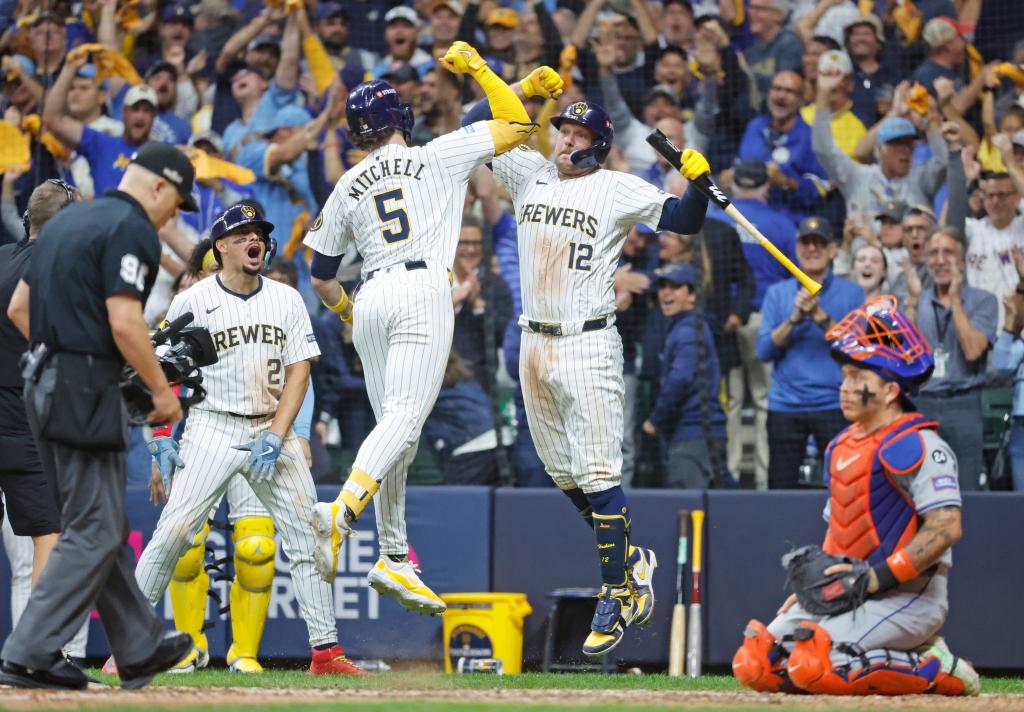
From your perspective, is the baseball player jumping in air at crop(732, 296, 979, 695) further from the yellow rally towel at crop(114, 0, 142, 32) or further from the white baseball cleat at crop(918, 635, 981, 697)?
the yellow rally towel at crop(114, 0, 142, 32)

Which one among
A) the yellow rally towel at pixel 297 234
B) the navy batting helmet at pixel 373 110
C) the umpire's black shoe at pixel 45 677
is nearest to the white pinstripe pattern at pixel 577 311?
the navy batting helmet at pixel 373 110

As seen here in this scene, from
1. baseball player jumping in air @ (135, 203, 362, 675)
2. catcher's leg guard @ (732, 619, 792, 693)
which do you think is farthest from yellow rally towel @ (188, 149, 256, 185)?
catcher's leg guard @ (732, 619, 792, 693)

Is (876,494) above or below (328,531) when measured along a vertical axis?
above

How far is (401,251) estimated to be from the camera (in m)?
6.44

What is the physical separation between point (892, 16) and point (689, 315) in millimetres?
3010

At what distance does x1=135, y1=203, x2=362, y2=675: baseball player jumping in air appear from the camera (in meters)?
6.81

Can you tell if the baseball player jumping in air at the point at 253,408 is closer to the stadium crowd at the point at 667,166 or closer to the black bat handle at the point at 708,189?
the stadium crowd at the point at 667,166

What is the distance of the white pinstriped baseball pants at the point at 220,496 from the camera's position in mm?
6738

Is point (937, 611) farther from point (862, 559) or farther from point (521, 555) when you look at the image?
point (521, 555)

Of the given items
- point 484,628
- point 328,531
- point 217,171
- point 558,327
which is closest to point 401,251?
point 558,327

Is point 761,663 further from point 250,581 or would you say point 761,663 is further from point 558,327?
point 250,581

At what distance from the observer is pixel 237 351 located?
23.1 feet

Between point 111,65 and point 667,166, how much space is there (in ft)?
14.4

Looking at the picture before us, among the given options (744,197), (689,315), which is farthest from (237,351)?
(744,197)
